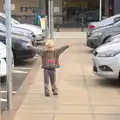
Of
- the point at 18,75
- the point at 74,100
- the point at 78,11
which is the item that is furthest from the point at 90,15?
the point at 74,100

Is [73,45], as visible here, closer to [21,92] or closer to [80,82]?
[80,82]

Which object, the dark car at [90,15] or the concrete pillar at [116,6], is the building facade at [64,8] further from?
the concrete pillar at [116,6]

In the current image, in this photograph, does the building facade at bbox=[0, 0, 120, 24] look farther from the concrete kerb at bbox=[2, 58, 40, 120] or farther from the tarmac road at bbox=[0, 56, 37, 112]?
the concrete kerb at bbox=[2, 58, 40, 120]

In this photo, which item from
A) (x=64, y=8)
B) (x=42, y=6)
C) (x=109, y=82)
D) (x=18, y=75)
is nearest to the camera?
(x=109, y=82)

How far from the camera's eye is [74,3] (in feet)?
120

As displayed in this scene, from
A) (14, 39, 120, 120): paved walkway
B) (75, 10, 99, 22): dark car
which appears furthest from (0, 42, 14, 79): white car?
(75, 10, 99, 22): dark car

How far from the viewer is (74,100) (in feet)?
28.2

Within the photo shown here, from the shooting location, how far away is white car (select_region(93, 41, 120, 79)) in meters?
9.90

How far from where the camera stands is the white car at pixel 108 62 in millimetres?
9898

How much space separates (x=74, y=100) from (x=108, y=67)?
1.76 meters

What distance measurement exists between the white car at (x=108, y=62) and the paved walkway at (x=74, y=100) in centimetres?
33

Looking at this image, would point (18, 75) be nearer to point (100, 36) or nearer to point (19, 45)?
point (19, 45)

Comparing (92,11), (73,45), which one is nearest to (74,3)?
(92,11)

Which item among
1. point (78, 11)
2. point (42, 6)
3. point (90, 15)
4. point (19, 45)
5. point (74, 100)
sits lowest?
point (74, 100)
